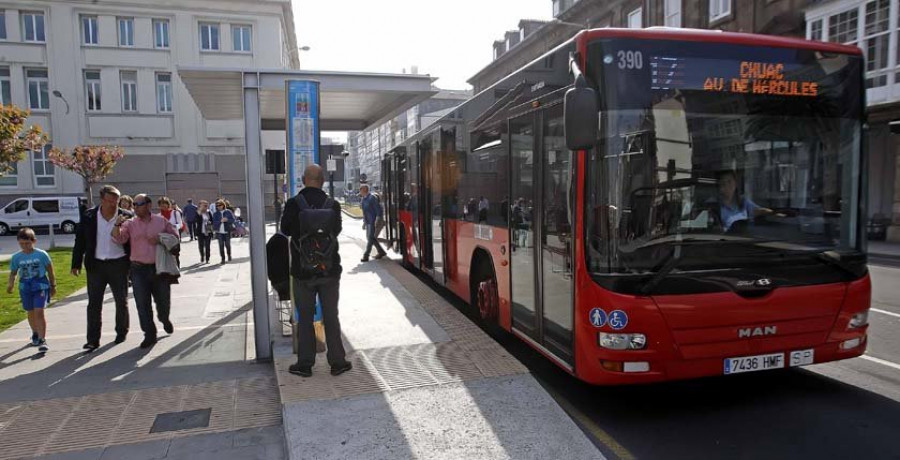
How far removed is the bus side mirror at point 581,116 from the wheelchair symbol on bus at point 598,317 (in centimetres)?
118

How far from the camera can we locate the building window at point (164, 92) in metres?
36.8

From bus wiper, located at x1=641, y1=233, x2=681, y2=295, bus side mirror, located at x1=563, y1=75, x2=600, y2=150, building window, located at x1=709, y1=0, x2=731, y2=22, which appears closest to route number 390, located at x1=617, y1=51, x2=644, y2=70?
bus side mirror, located at x1=563, y1=75, x2=600, y2=150

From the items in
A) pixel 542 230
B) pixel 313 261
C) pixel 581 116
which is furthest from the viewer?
pixel 542 230

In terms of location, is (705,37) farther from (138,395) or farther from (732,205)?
(138,395)

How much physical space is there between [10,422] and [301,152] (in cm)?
338

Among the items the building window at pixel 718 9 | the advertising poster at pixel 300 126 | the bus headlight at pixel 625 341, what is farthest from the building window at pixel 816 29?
the bus headlight at pixel 625 341

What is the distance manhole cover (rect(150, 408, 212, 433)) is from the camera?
461 cm

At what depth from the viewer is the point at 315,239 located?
A: 5102 millimetres

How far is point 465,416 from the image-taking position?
170 inches

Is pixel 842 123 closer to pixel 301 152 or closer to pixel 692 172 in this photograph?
pixel 692 172

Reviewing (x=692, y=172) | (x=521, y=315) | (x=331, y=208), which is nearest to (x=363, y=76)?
(x=331, y=208)

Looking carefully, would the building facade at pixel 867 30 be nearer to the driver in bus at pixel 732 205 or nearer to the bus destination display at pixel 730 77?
the bus destination display at pixel 730 77

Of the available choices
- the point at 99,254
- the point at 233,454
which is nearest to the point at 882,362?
the point at 233,454

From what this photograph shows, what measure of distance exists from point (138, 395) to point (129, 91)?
122ft
